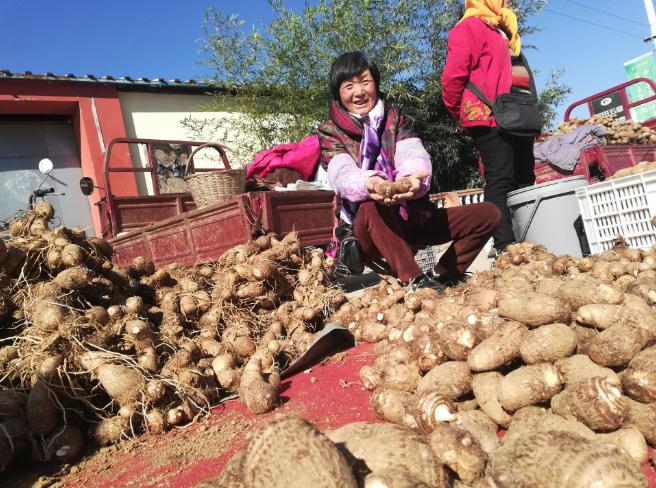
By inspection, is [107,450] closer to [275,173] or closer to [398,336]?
[398,336]

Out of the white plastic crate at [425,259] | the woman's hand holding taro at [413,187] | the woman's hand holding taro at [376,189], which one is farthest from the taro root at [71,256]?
the white plastic crate at [425,259]

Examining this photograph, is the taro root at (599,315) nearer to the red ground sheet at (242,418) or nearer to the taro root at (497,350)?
the taro root at (497,350)

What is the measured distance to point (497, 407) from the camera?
1918 mm

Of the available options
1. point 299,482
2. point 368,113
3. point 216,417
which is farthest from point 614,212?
point 299,482

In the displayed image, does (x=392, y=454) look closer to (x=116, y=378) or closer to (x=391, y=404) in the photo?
(x=391, y=404)

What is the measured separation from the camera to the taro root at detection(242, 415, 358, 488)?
119 centimetres

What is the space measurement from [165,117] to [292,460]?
479 inches

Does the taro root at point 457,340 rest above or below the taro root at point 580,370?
above

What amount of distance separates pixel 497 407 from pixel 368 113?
280 centimetres

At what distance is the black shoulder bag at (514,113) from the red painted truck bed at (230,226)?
2.02m

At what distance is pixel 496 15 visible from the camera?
534 cm

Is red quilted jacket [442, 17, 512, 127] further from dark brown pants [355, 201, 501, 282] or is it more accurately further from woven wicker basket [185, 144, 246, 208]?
woven wicker basket [185, 144, 246, 208]

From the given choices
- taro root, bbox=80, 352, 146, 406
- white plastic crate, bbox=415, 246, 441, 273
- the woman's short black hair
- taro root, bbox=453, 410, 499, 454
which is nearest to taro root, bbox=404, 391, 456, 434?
taro root, bbox=453, 410, 499, 454

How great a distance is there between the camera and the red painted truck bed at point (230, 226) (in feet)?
16.2
